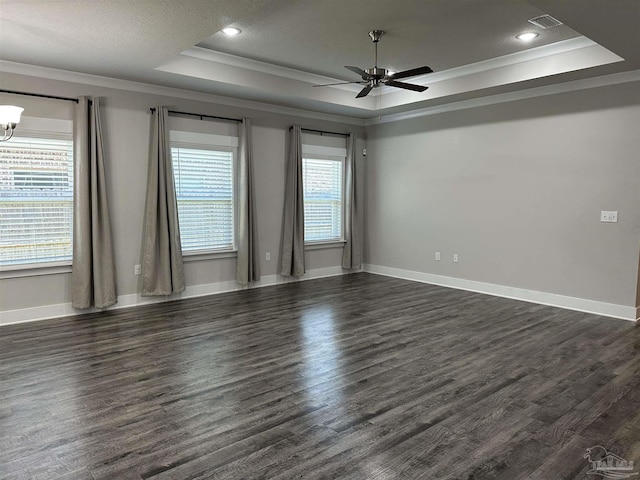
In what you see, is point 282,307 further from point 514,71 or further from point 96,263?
point 514,71

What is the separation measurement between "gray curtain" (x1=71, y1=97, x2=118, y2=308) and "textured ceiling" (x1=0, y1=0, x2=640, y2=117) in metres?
0.59

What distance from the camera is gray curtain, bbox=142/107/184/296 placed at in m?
5.29

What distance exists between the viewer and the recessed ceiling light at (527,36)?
432 cm

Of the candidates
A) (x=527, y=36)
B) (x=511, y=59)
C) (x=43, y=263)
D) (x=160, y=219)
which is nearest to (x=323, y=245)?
(x=160, y=219)

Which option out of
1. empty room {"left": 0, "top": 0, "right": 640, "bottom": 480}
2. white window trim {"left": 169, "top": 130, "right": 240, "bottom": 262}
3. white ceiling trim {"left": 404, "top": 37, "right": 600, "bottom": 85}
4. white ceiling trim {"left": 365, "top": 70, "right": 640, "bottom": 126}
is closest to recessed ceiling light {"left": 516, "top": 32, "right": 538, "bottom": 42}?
empty room {"left": 0, "top": 0, "right": 640, "bottom": 480}

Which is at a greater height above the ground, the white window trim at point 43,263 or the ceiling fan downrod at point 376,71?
the ceiling fan downrod at point 376,71

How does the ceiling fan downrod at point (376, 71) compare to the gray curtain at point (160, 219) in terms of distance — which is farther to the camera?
the gray curtain at point (160, 219)

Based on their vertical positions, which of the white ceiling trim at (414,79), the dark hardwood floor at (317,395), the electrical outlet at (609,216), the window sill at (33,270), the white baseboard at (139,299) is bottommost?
the dark hardwood floor at (317,395)

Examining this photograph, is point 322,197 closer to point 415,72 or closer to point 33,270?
point 415,72

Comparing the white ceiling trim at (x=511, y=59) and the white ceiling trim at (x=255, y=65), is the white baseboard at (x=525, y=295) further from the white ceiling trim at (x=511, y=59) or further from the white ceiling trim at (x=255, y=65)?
the white ceiling trim at (x=255, y=65)

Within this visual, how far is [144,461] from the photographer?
88.1 inches

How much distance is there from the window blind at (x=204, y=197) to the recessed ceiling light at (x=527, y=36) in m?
3.72

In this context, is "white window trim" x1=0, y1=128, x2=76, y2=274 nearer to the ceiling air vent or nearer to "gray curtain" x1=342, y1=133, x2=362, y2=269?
"gray curtain" x1=342, y1=133, x2=362, y2=269

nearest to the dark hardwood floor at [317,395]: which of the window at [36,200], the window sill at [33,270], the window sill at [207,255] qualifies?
the window sill at [33,270]
